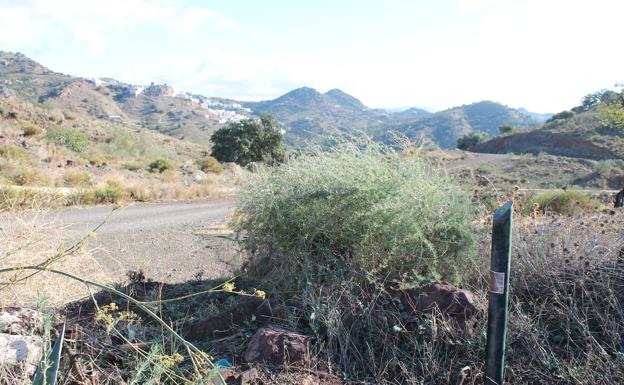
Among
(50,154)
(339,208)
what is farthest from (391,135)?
(50,154)

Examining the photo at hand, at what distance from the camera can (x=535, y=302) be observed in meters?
3.97

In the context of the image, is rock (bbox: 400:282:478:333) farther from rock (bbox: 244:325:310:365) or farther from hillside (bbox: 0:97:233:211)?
hillside (bbox: 0:97:233:211)

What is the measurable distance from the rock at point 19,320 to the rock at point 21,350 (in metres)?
0.09

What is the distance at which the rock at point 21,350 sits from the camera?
2826 mm

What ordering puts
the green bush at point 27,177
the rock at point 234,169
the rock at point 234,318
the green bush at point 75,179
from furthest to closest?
the green bush at point 75,179
the green bush at point 27,177
the rock at point 234,169
the rock at point 234,318

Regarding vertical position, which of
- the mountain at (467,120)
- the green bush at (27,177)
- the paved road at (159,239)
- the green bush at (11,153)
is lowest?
the paved road at (159,239)

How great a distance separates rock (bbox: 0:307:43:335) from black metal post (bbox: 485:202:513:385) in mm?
2632

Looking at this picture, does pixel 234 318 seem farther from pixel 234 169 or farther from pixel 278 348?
pixel 234 169

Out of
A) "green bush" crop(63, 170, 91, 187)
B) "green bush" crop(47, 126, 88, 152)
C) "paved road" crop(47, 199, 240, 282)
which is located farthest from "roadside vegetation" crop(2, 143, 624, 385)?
"green bush" crop(47, 126, 88, 152)

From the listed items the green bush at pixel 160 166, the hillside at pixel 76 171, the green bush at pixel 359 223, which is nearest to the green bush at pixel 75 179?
the hillside at pixel 76 171

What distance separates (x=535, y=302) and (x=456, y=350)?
0.88 metres

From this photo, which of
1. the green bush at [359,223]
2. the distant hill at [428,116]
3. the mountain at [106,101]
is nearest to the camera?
the green bush at [359,223]

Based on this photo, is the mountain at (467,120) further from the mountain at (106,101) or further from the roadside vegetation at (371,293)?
the roadside vegetation at (371,293)

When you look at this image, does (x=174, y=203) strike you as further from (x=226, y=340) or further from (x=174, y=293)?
(x=226, y=340)
